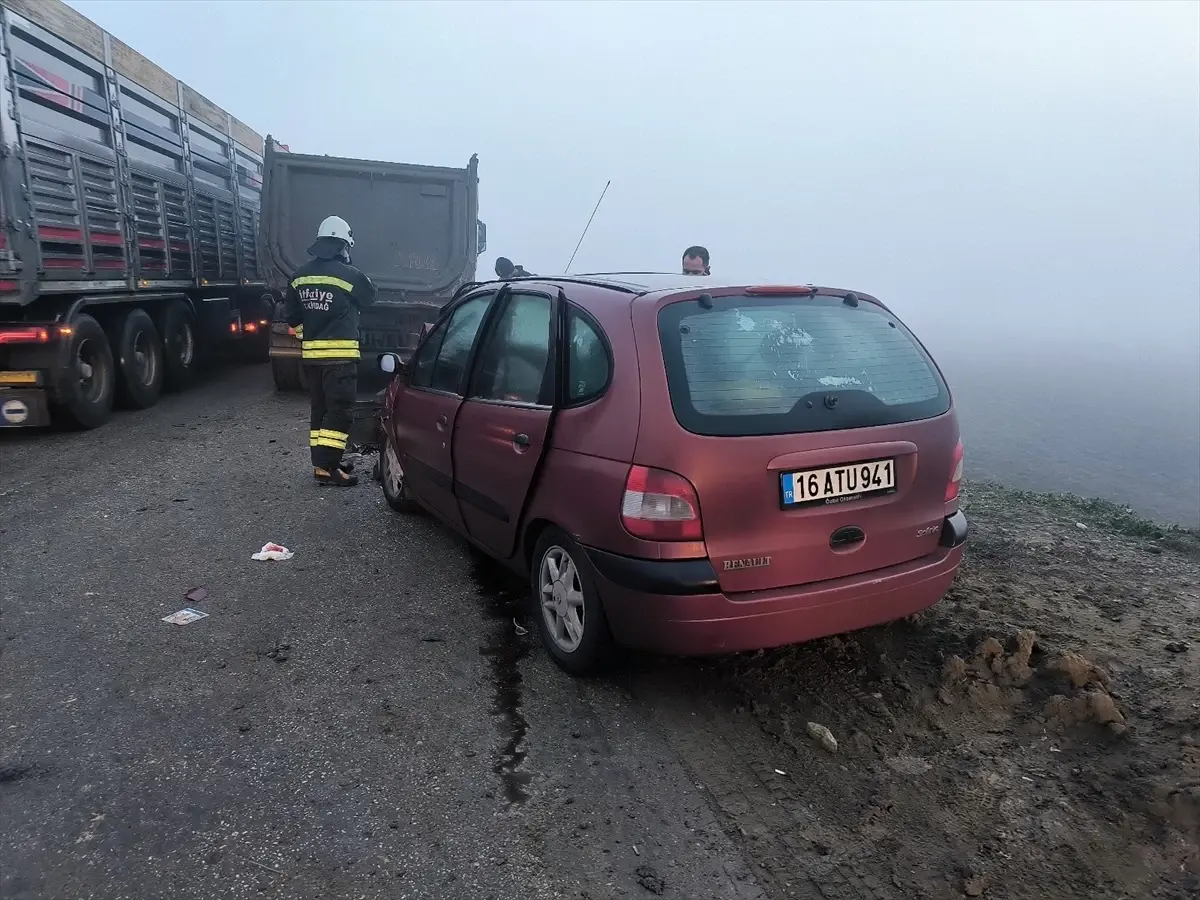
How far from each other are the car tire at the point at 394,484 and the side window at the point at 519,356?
1.63 meters

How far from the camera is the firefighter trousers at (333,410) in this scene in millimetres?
6492

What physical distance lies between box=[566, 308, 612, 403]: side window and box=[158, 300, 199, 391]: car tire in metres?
8.46

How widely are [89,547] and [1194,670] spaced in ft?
18.2

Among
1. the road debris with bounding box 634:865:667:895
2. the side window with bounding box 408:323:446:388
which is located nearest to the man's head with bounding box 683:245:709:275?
the side window with bounding box 408:323:446:388

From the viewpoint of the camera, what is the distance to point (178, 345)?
35.3 ft

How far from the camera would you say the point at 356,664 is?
3.66 m

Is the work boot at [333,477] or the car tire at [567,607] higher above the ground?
the car tire at [567,607]

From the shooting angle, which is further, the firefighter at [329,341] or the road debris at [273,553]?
the firefighter at [329,341]

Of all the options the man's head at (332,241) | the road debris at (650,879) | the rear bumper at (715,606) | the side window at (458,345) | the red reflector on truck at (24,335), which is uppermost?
the man's head at (332,241)

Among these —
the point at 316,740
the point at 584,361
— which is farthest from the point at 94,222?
the point at 316,740

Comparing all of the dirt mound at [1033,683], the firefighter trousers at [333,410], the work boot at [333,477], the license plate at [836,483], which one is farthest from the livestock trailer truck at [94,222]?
the dirt mound at [1033,683]

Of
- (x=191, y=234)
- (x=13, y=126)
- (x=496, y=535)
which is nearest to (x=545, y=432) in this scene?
(x=496, y=535)

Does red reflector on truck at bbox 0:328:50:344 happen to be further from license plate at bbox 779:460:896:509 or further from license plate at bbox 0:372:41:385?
license plate at bbox 779:460:896:509

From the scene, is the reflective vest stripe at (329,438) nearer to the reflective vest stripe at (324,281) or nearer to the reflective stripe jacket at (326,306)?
the reflective stripe jacket at (326,306)
